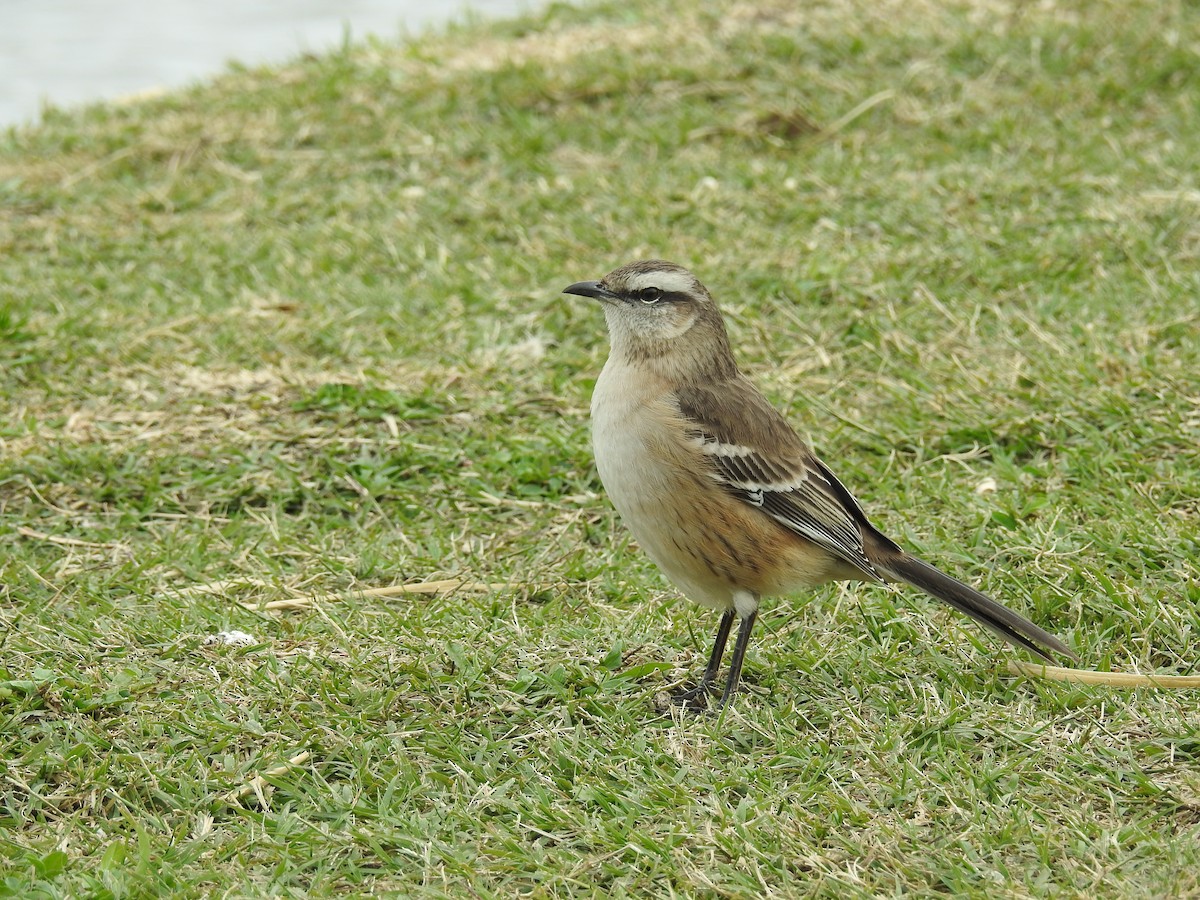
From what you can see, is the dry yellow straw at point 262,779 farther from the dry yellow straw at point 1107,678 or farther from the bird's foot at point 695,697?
the dry yellow straw at point 1107,678

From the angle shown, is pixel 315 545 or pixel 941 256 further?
pixel 941 256

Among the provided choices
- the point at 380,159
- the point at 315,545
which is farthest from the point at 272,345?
the point at 380,159

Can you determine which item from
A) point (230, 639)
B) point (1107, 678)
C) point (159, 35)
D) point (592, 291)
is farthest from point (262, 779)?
point (159, 35)

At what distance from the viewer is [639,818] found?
13.6 feet

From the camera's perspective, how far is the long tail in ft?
15.4

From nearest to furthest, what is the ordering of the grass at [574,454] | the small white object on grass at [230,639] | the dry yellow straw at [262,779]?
the grass at [574,454] → the dry yellow straw at [262,779] → the small white object on grass at [230,639]

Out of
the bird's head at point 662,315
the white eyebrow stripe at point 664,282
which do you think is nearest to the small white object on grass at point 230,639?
the bird's head at point 662,315

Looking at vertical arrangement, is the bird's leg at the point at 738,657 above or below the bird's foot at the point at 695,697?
above

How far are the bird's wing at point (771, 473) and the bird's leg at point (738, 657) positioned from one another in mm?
341

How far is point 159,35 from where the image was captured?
14.9 meters

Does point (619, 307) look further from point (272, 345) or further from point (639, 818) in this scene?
point (272, 345)

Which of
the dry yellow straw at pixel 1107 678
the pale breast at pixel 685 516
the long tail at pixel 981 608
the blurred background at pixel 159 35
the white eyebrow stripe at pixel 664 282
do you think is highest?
the white eyebrow stripe at pixel 664 282

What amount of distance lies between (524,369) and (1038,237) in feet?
10.0

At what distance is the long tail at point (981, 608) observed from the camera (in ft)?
15.4
